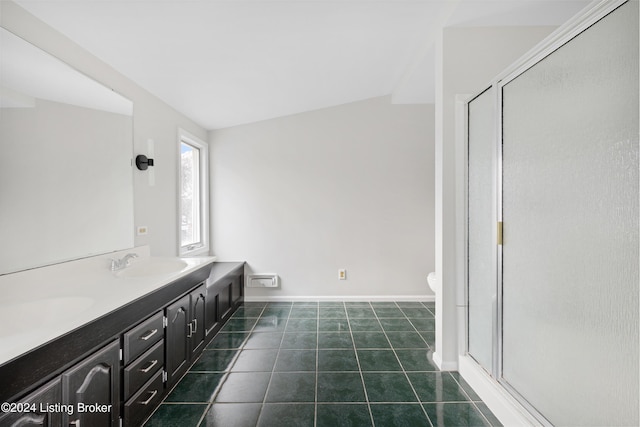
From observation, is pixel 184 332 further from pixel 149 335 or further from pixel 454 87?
pixel 454 87

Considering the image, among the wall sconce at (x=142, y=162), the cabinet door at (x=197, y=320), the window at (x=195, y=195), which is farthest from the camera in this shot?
the window at (x=195, y=195)

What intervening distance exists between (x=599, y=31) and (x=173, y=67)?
2511mm

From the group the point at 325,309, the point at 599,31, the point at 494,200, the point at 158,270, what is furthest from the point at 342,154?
the point at 599,31

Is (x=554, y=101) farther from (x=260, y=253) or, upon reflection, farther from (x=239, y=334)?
(x=260, y=253)

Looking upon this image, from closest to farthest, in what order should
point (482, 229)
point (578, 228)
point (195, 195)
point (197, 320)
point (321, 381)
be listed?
point (578, 228) < point (482, 229) < point (321, 381) < point (197, 320) < point (195, 195)

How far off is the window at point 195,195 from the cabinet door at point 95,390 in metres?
2.10

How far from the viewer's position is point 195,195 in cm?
365

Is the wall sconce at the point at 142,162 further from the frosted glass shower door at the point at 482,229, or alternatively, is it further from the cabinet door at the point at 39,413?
the frosted glass shower door at the point at 482,229

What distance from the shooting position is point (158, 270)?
220 centimetres

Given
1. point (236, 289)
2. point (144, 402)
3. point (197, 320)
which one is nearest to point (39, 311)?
point (144, 402)

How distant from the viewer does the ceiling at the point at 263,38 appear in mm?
1688

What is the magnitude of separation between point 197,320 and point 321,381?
1.08 metres

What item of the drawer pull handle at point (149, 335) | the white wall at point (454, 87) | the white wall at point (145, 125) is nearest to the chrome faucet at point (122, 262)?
the white wall at point (145, 125)

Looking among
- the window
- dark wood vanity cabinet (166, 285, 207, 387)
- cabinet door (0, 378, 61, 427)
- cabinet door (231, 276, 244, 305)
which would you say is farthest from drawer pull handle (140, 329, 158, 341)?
the window
